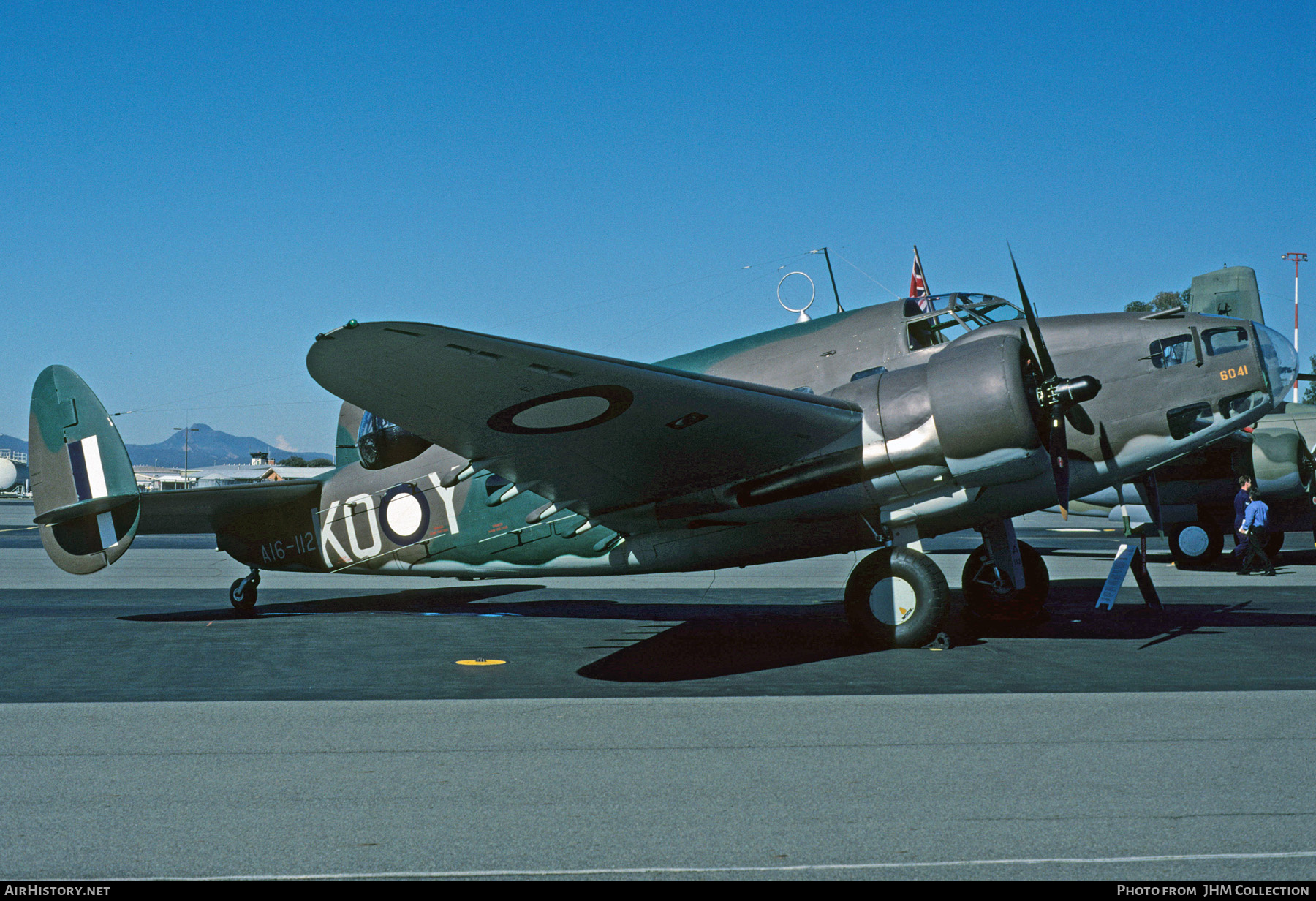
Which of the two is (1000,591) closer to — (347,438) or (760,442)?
(760,442)

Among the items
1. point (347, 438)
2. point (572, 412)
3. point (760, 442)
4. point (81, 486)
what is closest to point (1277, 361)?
point (760, 442)

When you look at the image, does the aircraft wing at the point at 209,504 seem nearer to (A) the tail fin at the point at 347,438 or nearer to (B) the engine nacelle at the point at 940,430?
(A) the tail fin at the point at 347,438

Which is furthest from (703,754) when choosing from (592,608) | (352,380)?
(592,608)

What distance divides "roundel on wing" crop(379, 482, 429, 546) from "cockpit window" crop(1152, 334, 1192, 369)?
313 inches

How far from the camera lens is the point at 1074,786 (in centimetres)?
491

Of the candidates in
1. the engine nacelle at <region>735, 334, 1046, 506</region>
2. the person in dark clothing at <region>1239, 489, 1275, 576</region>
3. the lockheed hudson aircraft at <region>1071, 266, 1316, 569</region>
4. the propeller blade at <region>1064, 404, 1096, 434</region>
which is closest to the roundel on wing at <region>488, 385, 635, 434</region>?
the engine nacelle at <region>735, 334, 1046, 506</region>

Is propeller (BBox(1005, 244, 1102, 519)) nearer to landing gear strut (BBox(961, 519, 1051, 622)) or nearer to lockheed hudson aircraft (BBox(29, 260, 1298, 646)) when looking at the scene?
lockheed hudson aircraft (BBox(29, 260, 1298, 646))

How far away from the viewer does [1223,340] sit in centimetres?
942

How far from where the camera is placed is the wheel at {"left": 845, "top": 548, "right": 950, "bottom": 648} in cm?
946

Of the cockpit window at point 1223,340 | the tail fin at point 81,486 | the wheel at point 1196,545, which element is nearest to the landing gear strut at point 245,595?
the tail fin at point 81,486

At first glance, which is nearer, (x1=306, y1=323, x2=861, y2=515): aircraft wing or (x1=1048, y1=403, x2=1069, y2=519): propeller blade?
(x1=306, y1=323, x2=861, y2=515): aircraft wing

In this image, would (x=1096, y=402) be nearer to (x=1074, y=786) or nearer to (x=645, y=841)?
(x=1074, y=786)

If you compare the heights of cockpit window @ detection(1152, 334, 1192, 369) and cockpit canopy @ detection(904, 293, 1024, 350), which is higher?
cockpit canopy @ detection(904, 293, 1024, 350)

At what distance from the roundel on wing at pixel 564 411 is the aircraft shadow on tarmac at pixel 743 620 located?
2.11 m
